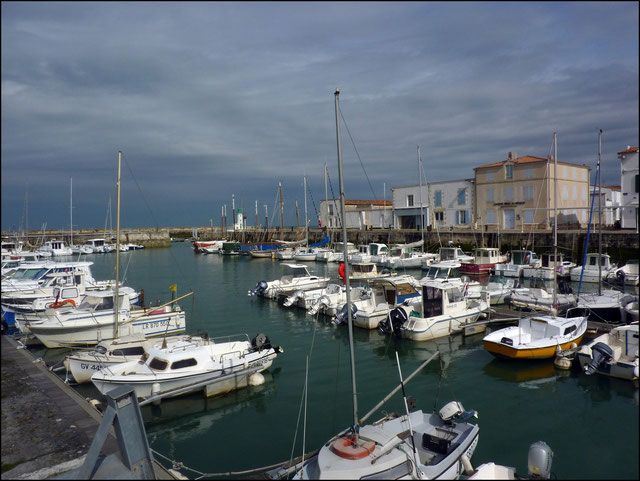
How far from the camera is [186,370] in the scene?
14742 mm

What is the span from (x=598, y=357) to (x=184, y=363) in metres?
12.7

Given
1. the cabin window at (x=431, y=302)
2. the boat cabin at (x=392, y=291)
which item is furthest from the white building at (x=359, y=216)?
the cabin window at (x=431, y=302)

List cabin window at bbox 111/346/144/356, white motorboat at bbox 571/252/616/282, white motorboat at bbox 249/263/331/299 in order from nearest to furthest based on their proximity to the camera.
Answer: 1. cabin window at bbox 111/346/144/356
2. white motorboat at bbox 249/263/331/299
3. white motorboat at bbox 571/252/616/282

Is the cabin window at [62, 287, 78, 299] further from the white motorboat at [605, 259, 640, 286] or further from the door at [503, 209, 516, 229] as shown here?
the door at [503, 209, 516, 229]

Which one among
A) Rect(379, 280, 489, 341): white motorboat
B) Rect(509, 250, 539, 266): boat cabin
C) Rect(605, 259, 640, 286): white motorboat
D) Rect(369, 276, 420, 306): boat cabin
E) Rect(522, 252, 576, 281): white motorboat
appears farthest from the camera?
Rect(509, 250, 539, 266): boat cabin

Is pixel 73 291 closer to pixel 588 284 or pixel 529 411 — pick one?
pixel 529 411

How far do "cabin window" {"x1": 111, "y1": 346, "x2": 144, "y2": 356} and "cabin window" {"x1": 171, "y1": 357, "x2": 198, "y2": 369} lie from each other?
246 centimetres

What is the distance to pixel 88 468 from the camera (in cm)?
600

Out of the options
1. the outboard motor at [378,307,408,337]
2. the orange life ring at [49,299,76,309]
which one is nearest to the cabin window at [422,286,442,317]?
the outboard motor at [378,307,408,337]

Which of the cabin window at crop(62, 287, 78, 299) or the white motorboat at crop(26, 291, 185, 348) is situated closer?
the white motorboat at crop(26, 291, 185, 348)

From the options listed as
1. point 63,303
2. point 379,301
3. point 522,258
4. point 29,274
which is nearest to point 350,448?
point 379,301

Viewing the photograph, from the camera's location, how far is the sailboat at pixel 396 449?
25.6 ft

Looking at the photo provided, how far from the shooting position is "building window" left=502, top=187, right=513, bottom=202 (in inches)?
2146

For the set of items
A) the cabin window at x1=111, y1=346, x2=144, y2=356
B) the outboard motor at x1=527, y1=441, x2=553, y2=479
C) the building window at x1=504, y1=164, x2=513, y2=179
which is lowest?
the outboard motor at x1=527, y1=441, x2=553, y2=479
